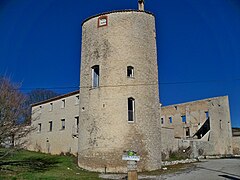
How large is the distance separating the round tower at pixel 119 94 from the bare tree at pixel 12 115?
4918 millimetres

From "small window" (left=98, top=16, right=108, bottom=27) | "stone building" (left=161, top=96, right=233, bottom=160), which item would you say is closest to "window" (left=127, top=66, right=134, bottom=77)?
"small window" (left=98, top=16, right=108, bottom=27)

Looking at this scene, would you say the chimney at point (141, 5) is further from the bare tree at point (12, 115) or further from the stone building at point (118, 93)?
the bare tree at point (12, 115)

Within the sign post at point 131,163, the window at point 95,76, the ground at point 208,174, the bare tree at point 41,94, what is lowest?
the ground at point 208,174

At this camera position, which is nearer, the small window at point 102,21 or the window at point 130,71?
the window at point 130,71

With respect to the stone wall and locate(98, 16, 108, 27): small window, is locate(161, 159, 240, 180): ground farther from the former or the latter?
the stone wall

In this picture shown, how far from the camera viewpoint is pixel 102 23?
21.1 meters

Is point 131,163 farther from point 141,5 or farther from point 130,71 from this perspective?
point 141,5

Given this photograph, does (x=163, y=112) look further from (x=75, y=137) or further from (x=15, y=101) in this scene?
(x=15, y=101)

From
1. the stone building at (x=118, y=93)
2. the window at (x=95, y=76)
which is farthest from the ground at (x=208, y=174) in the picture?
the window at (x=95, y=76)

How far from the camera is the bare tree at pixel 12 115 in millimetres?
14719

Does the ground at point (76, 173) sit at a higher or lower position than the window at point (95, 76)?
lower

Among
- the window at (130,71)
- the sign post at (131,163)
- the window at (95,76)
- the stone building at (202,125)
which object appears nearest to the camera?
the sign post at (131,163)

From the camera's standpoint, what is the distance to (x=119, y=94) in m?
19.3

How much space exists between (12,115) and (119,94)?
7304 mm
